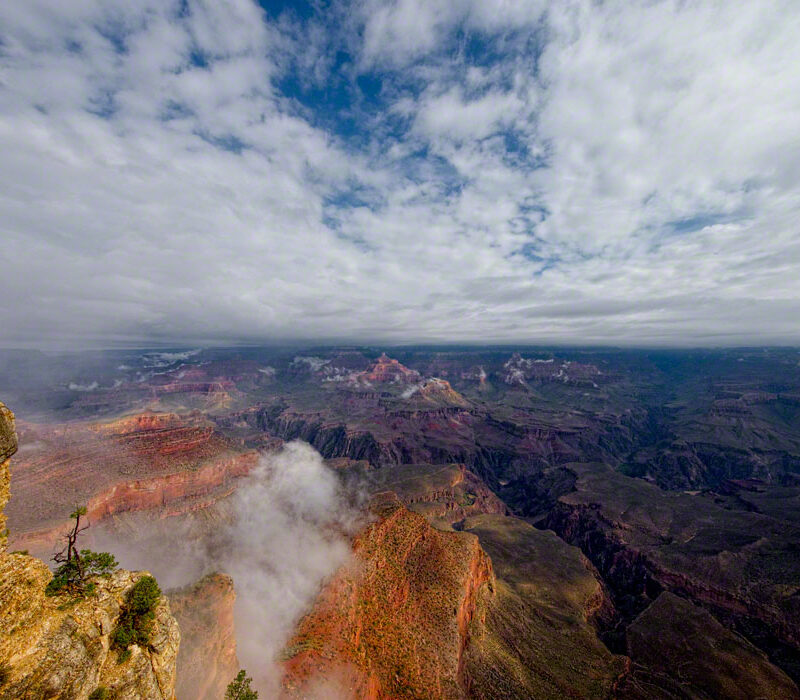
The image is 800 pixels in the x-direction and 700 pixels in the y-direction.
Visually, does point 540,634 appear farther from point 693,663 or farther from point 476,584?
point 693,663

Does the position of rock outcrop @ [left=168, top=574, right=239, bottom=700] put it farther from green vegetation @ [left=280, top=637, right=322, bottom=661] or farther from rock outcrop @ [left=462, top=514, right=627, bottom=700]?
rock outcrop @ [left=462, top=514, right=627, bottom=700]

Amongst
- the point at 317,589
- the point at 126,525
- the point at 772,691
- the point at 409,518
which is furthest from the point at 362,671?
the point at 126,525

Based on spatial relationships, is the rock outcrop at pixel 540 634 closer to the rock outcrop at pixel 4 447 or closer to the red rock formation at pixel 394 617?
the red rock formation at pixel 394 617

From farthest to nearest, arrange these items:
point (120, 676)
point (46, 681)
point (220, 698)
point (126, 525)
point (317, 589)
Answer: point (126, 525), point (317, 589), point (220, 698), point (120, 676), point (46, 681)

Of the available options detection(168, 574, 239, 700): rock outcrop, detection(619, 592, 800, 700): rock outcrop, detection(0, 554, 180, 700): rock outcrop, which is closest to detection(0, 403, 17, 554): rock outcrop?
detection(0, 554, 180, 700): rock outcrop

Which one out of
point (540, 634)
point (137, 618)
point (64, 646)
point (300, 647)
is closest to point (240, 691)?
point (300, 647)

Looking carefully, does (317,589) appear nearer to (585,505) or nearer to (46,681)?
(46,681)

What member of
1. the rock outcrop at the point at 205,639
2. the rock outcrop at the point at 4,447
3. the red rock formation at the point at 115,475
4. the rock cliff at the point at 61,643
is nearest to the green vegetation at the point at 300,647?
the rock outcrop at the point at 205,639
